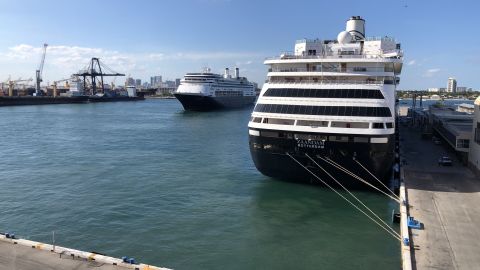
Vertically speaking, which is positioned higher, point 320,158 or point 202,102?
point 202,102

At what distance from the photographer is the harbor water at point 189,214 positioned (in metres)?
17.9

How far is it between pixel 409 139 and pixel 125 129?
43981 mm

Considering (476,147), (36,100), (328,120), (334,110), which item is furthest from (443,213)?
(36,100)

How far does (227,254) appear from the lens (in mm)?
18000

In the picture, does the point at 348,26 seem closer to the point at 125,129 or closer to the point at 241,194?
the point at 241,194


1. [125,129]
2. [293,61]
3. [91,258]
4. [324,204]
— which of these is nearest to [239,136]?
[125,129]

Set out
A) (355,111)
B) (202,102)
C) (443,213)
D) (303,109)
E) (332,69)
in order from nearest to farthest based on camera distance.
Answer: (443,213) < (355,111) < (303,109) < (332,69) < (202,102)

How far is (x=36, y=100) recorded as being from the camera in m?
153

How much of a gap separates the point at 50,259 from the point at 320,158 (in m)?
16.3

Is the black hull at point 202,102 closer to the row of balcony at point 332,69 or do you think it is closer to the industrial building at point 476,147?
the row of balcony at point 332,69

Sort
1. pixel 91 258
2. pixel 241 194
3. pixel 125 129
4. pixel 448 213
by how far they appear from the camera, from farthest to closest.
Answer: pixel 125 129, pixel 241 194, pixel 448 213, pixel 91 258

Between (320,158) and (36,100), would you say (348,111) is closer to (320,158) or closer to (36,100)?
(320,158)

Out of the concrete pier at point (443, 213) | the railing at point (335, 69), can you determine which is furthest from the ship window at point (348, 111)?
the concrete pier at point (443, 213)

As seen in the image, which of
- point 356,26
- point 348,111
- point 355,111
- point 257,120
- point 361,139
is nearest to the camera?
point 361,139
